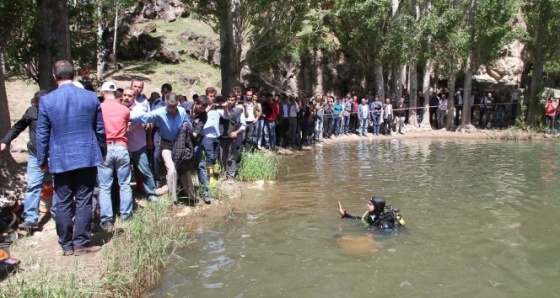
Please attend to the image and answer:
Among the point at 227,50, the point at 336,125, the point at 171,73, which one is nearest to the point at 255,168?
the point at 227,50

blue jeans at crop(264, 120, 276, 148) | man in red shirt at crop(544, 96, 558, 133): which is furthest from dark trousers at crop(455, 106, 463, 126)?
blue jeans at crop(264, 120, 276, 148)

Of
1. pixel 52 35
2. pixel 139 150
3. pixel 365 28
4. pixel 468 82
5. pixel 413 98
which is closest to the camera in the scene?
pixel 139 150

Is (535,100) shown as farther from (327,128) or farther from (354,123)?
(327,128)

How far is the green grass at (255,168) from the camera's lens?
35.0 feet

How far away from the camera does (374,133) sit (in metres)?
22.7

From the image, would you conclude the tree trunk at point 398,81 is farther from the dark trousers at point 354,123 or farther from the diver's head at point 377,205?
the diver's head at point 377,205

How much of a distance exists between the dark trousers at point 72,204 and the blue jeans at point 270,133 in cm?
997

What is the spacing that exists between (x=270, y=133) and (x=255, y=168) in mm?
4768

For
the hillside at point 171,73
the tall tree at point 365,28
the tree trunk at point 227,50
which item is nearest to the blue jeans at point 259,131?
the tree trunk at point 227,50

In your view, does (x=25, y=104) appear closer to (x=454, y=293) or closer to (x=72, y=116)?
(x=72, y=116)

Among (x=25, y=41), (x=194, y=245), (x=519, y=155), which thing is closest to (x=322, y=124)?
(x=519, y=155)

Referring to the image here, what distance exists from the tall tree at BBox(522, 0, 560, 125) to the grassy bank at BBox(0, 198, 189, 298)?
73.2 feet

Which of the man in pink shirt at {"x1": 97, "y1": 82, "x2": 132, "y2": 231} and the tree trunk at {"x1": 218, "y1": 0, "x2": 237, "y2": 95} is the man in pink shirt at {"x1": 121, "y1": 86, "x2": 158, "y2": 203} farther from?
the tree trunk at {"x1": 218, "y1": 0, "x2": 237, "y2": 95}

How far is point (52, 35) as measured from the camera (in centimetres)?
907
